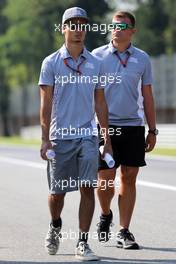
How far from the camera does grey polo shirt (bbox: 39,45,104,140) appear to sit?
7434mm

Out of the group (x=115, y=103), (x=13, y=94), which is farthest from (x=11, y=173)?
(x=13, y=94)

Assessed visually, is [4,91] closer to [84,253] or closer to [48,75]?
[48,75]

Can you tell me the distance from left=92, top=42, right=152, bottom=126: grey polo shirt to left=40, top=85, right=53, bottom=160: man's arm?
93 centimetres

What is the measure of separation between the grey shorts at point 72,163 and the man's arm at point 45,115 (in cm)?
13

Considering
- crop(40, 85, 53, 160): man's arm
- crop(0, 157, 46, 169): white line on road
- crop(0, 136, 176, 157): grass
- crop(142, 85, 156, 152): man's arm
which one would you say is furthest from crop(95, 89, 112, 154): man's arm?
crop(0, 136, 176, 157): grass

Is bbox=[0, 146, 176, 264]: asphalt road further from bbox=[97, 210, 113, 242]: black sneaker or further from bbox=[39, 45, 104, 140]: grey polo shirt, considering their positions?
bbox=[39, 45, 104, 140]: grey polo shirt

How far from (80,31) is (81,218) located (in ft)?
5.04

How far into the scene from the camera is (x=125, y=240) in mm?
8164

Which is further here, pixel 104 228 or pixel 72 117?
pixel 104 228

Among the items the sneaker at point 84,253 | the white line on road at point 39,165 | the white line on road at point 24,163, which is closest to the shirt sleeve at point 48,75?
the sneaker at point 84,253

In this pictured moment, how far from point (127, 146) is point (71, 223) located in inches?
76.0

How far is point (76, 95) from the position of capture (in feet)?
24.5

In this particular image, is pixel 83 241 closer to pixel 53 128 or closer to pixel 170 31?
pixel 53 128

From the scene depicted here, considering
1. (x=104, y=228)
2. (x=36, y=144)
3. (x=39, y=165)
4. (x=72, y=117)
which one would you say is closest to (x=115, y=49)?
(x=72, y=117)
